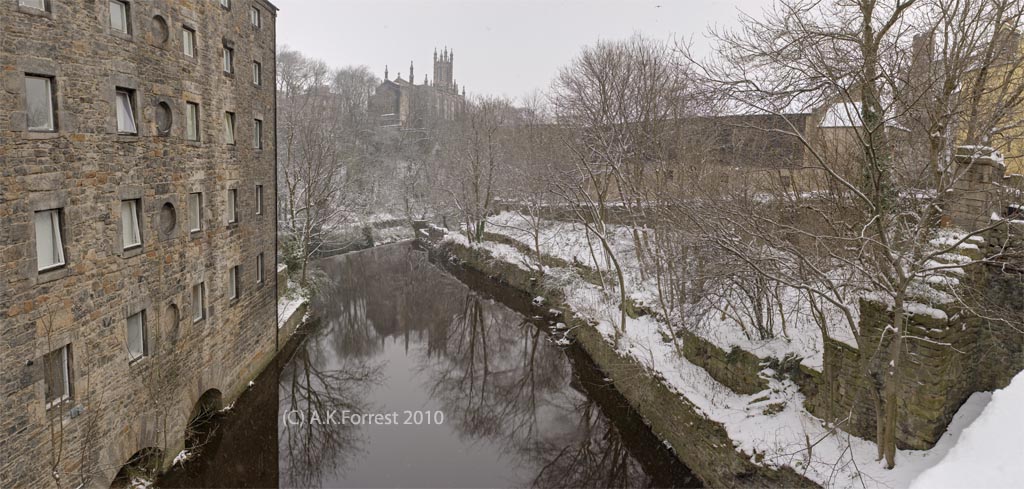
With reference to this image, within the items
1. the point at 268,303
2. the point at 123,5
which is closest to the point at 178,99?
the point at 123,5

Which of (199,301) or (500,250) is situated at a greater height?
(199,301)

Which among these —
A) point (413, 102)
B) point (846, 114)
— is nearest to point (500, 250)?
point (846, 114)

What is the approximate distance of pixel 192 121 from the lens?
10773mm

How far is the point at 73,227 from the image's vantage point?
7348 mm

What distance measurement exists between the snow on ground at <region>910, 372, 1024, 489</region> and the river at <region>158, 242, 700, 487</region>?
5028 millimetres

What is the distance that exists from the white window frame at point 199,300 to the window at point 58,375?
3.58m

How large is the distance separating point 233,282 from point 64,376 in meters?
5.91

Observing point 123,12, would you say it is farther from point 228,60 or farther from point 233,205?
point 233,205

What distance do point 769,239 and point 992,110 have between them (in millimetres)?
3185

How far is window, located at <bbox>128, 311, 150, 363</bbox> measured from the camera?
29.1ft

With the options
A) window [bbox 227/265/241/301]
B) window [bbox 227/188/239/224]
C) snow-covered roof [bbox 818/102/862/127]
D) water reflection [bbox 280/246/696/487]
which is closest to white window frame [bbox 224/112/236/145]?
window [bbox 227/188/239/224]

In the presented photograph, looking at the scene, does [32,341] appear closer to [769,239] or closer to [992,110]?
[769,239]

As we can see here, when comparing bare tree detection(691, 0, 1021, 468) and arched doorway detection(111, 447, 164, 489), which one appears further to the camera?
arched doorway detection(111, 447, 164, 489)

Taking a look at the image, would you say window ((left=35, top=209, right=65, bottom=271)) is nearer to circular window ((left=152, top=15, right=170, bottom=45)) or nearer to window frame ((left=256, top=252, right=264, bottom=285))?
circular window ((left=152, top=15, right=170, bottom=45))
